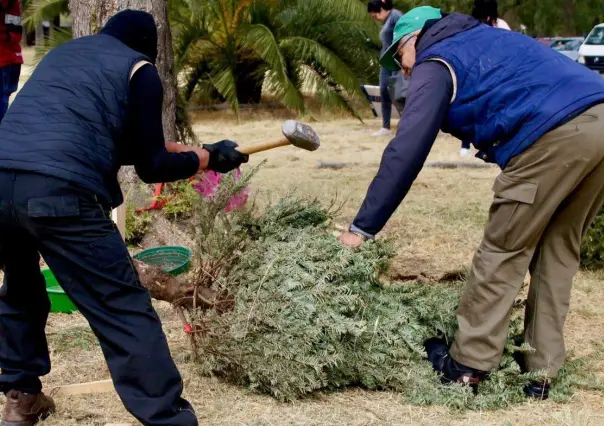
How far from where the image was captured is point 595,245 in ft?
17.0

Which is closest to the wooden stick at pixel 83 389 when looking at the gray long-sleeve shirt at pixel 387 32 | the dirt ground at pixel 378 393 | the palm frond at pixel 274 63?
the dirt ground at pixel 378 393

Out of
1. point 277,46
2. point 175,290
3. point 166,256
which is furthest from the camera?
point 277,46

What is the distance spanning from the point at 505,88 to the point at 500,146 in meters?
0.25

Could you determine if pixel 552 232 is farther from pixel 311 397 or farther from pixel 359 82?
pixel 359 82

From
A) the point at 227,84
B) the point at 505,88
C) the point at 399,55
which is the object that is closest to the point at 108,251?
the point at 399,55

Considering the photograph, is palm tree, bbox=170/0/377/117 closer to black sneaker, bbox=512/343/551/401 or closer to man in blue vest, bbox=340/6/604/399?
man in blue vest, bbox=340/6/604/399

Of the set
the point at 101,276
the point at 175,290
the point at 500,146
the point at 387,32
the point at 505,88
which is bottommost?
the point at 175,290

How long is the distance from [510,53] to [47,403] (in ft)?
7.94

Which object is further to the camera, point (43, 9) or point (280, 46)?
point (43, 9)

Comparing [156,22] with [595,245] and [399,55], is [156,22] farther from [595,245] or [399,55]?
[595,245]

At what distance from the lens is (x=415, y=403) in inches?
133

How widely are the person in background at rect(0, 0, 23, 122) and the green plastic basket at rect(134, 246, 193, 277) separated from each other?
2.13 metres

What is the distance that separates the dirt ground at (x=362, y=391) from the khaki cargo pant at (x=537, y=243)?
0.30 metres

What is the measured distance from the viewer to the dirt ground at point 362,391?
10.7 ft
